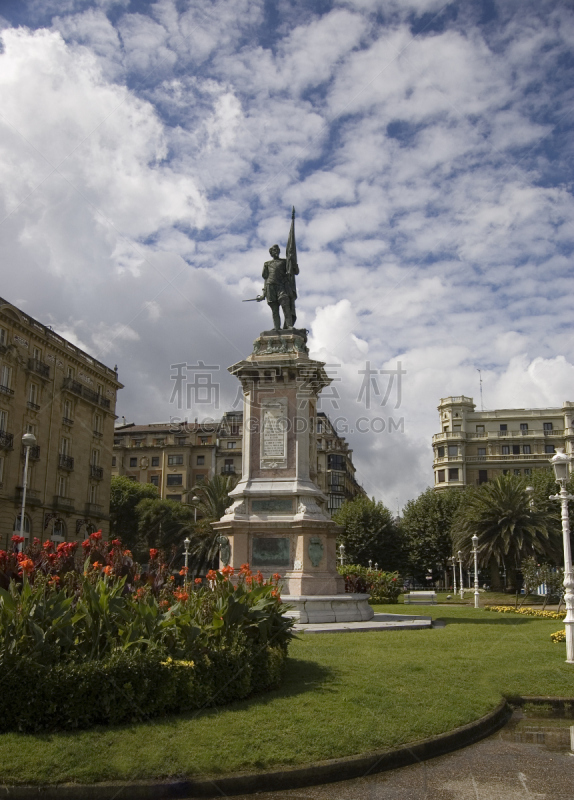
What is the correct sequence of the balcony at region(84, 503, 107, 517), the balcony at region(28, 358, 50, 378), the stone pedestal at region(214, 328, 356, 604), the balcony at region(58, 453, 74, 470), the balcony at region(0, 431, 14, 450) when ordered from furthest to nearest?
the balcony at region(84, 503, 107, 517)
the balcony at region(58, 453, 74, 470)
the balcony at region(28, 358, 50, 378)
the balcony at region(0, 431, 14, 450)
the stone pedestal at region(214, 328, 356, 604)

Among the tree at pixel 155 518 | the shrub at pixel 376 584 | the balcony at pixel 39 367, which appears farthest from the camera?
the tree at pixel 155 518

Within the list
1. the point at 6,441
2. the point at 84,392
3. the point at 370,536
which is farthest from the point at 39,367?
the point at 370,536

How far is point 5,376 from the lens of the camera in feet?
156

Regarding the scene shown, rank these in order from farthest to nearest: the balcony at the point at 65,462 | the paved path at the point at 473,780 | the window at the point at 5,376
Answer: the balcony at the point at 65,462
the window at the point at 5,376
the paved path at the point at 473,780

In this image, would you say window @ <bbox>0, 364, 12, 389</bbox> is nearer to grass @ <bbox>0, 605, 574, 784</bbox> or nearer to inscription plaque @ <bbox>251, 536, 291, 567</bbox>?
inscription plaque @ <bbox>251, 536, 291, 567</bbox>

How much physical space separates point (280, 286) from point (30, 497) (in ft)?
98.5

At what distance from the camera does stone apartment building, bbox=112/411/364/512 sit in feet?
296

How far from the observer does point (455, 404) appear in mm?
88812

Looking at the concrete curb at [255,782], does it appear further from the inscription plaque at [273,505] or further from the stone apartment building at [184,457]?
the stone apartment building at [184,457]

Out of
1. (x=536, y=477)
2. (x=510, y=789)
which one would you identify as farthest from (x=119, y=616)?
(x=536, y=477)

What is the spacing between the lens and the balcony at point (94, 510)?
5594 cm

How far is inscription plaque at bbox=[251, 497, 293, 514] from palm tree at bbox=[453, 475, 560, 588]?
26465mm

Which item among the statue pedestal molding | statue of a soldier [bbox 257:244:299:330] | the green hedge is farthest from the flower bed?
statue of a soldier [bbox 257:244:299:330]

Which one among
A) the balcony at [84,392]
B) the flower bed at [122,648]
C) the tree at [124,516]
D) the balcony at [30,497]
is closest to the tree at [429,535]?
the tree at [124,516]
